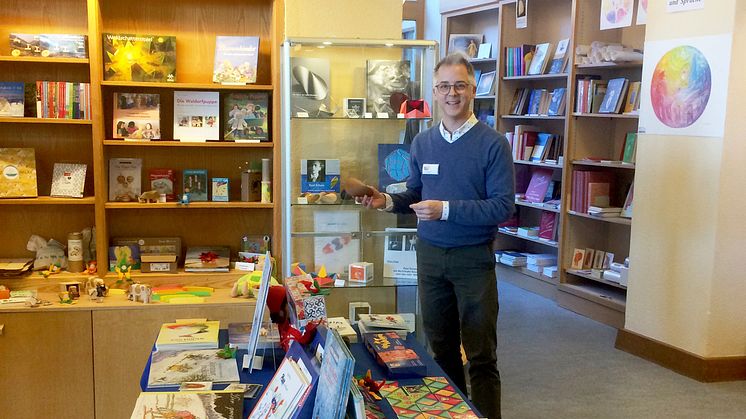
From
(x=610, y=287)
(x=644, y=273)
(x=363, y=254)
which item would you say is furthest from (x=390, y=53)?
(x=610, y=287)

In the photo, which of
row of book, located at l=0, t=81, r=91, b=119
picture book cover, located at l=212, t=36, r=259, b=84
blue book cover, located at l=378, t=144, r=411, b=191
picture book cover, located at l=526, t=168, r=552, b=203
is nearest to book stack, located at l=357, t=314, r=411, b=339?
blue book cover, located at l=378, t=144, r=411, b=191

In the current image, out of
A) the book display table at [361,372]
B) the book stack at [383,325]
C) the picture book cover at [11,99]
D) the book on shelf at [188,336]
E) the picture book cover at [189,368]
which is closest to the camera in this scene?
the book display table at [361,372]

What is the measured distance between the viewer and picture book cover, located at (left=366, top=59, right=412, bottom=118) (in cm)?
340

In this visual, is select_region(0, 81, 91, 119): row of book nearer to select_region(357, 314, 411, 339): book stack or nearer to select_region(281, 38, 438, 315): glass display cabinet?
select_region(281, 38, 438, 315): glass display cabinet

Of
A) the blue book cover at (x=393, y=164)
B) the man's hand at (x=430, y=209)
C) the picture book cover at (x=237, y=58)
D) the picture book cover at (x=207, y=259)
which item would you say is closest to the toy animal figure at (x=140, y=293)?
the picture book cover at (x=207, y=259)

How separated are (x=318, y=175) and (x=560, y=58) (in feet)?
10.2

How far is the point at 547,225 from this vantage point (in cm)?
589

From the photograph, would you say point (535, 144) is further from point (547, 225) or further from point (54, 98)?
point (54, 98)

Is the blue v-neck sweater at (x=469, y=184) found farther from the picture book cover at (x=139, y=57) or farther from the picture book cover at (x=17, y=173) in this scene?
the picture book cover at (x=17, y=173)

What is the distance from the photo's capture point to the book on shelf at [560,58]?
562cm

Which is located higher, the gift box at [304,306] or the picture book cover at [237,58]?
the picture book cover at [237,58]

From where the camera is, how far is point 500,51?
6246mm

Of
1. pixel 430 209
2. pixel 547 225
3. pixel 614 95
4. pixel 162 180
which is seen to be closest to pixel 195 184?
pixel 162 180

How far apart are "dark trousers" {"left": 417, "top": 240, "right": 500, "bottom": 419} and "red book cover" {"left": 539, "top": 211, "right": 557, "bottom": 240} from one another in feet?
10.9
